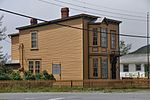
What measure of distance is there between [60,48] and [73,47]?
7.06 ft

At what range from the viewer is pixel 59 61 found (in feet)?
146

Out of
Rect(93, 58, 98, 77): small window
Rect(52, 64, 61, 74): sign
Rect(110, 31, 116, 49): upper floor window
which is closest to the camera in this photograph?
Rect(93, 58, 98, 77): small window

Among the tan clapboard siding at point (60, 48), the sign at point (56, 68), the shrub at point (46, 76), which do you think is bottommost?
the shrub at point (46, 76)

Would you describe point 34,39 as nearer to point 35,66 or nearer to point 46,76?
point 35,66

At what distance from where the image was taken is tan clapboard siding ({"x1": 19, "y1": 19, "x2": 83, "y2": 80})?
4222cm

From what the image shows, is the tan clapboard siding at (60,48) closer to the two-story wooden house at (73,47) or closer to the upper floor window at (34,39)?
the two-story wooden house at (73,47)

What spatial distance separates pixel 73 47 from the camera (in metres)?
42.8

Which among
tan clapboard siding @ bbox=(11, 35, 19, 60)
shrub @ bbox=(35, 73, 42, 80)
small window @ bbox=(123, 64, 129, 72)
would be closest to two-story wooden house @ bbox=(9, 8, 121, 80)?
shrub @ bbox=(35, 73, 42, 80)

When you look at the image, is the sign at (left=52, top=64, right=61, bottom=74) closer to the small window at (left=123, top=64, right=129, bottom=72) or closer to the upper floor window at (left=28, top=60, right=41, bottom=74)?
the upper floor window at (left=28, top=60, right=41, bottom=74)

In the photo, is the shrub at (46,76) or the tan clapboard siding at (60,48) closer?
the tan clapboard siding at (60,48)

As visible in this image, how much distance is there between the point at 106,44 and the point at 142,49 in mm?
46066

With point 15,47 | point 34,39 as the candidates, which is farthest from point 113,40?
point 15,47

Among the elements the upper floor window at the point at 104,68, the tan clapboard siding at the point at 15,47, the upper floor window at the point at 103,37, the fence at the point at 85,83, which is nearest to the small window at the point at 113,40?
the upper floor window at the point at 103,37

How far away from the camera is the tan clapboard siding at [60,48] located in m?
42.2
